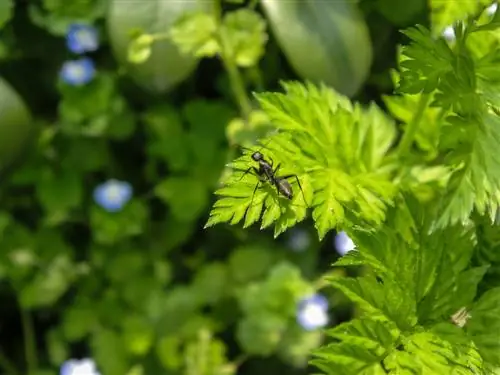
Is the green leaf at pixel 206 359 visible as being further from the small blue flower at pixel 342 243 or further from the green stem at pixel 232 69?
the green stem at pixel 232 69

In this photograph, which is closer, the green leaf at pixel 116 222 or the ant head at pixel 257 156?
the ant head at pixel 257 156

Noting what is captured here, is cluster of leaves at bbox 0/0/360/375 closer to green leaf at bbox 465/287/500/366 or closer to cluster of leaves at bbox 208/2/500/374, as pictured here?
cluster of leaves at bbox 208/2/500/374

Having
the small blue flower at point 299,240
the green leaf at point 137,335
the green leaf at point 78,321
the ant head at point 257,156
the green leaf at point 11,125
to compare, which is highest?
the green leaf at point 11,125

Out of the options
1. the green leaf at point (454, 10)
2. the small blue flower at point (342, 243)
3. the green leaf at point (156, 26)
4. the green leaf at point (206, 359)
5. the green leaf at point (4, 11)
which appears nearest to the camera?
the green leaf at point (454, 10)

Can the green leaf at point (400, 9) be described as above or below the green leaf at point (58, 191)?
above

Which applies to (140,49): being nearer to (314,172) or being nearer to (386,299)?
(314,172)

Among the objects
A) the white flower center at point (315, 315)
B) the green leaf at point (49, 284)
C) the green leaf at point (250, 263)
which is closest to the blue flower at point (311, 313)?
the white flower center at point (315, 315)

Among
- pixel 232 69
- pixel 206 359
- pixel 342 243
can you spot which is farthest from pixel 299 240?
pixel 232 69

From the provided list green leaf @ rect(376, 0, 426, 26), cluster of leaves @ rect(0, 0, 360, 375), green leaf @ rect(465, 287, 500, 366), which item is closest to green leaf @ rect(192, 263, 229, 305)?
cluster of leaves @ rect(0, 0, 360, 375)

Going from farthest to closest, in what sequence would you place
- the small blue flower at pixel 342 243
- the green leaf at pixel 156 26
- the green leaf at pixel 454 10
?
the small blue flower at pixel 342 243 → the green leaf at pixel 156 26 → the green leaf at pixel 454 10
